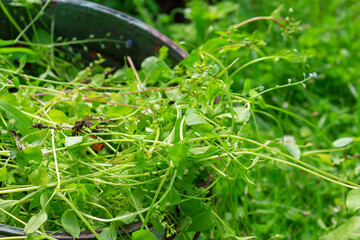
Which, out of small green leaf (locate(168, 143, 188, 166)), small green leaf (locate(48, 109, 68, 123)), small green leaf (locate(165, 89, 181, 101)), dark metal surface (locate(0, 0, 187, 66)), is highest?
dark metal surface (locate(0, 0, 187, 66))

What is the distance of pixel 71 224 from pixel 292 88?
53.7 inches

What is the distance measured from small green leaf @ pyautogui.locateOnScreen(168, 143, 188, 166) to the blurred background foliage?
20 cm

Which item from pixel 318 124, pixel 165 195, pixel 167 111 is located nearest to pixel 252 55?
pixel 318 124

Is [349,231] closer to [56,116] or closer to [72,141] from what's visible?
[72,141]

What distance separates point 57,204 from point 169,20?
1.69 m

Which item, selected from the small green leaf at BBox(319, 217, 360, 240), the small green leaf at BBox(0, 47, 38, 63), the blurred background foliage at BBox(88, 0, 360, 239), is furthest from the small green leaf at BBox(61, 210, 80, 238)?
the small green leaf at BBox(0, 47, 38, 63)

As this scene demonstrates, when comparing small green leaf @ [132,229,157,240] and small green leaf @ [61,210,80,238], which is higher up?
small green leaf @ [61,210,80,238]

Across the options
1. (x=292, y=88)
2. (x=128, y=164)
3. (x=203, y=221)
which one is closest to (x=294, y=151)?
(x=203, y=221)

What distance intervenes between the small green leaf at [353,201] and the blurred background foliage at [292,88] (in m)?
0.21

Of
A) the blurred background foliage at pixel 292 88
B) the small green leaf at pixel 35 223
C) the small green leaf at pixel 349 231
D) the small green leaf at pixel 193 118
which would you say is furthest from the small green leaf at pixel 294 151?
the small green leaf at pixel 35 223

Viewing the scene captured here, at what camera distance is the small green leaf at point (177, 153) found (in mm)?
742

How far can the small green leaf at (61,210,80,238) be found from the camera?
734 millimetres

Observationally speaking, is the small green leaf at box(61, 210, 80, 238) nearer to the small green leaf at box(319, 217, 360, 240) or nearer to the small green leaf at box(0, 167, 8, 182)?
the small green leaf at box(0, 167, 8, 182)

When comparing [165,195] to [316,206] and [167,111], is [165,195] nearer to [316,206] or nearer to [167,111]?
[167,111]
